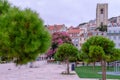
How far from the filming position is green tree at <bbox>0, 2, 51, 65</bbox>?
334 centimetres

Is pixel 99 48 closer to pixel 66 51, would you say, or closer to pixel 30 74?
pixel 66 51

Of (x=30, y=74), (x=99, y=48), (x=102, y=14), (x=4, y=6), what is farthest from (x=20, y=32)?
(x=102, y=14)

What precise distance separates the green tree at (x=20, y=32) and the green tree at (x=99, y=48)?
1030 centimetres

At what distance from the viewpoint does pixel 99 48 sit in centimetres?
1374

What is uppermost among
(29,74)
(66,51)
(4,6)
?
(4,6)

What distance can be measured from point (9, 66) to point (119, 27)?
3187 cm

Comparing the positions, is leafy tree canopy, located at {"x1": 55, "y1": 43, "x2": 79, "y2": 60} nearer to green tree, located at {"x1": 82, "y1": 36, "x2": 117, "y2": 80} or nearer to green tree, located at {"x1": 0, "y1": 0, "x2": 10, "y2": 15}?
green tree, located at {"x1": 82, "y1": 36, "x2": 117, "y2": 80}

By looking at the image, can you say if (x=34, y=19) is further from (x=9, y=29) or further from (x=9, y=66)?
(x=9, y=66)

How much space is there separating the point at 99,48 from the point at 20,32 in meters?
10.6

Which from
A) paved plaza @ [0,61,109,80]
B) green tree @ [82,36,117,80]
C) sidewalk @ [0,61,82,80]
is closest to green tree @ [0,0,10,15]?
green tree @ [82,36,117,80]

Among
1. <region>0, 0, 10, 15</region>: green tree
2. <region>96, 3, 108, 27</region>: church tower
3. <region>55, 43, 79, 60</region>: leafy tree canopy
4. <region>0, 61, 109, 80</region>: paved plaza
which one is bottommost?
<region>0, 61, 109, 80</region>: paved plaza

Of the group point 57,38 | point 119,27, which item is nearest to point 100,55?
point 57,38

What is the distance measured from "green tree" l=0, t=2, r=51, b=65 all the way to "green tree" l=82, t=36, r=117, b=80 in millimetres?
10304

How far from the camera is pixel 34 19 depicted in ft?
11.3
